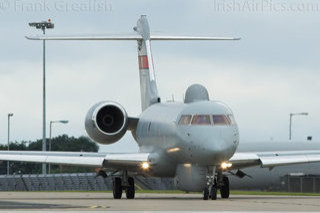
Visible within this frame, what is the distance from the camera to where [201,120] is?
3644cm

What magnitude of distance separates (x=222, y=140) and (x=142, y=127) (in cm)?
765

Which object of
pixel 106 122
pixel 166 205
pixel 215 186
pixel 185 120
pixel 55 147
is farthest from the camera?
pixel 55 147

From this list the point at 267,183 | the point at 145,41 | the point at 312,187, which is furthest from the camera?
the point at 267,183

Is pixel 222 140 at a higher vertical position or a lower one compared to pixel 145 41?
lower

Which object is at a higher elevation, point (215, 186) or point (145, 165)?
point (145, 165)

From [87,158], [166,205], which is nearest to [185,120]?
[87,158]

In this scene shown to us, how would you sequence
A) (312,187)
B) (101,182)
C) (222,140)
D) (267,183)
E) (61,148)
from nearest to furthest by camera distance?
(222,140) < (312,187) < (267,183) < (101,182) < (61,148)

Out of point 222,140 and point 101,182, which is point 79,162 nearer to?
point 222,140

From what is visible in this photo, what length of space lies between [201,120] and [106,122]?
723 cm

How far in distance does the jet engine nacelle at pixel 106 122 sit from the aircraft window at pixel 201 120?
6237mm

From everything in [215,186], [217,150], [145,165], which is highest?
[217,150]

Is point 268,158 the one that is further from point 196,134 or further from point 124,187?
point 124,187

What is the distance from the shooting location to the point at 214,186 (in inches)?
1422

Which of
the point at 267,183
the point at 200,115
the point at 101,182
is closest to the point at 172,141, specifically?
the point at 200,115
